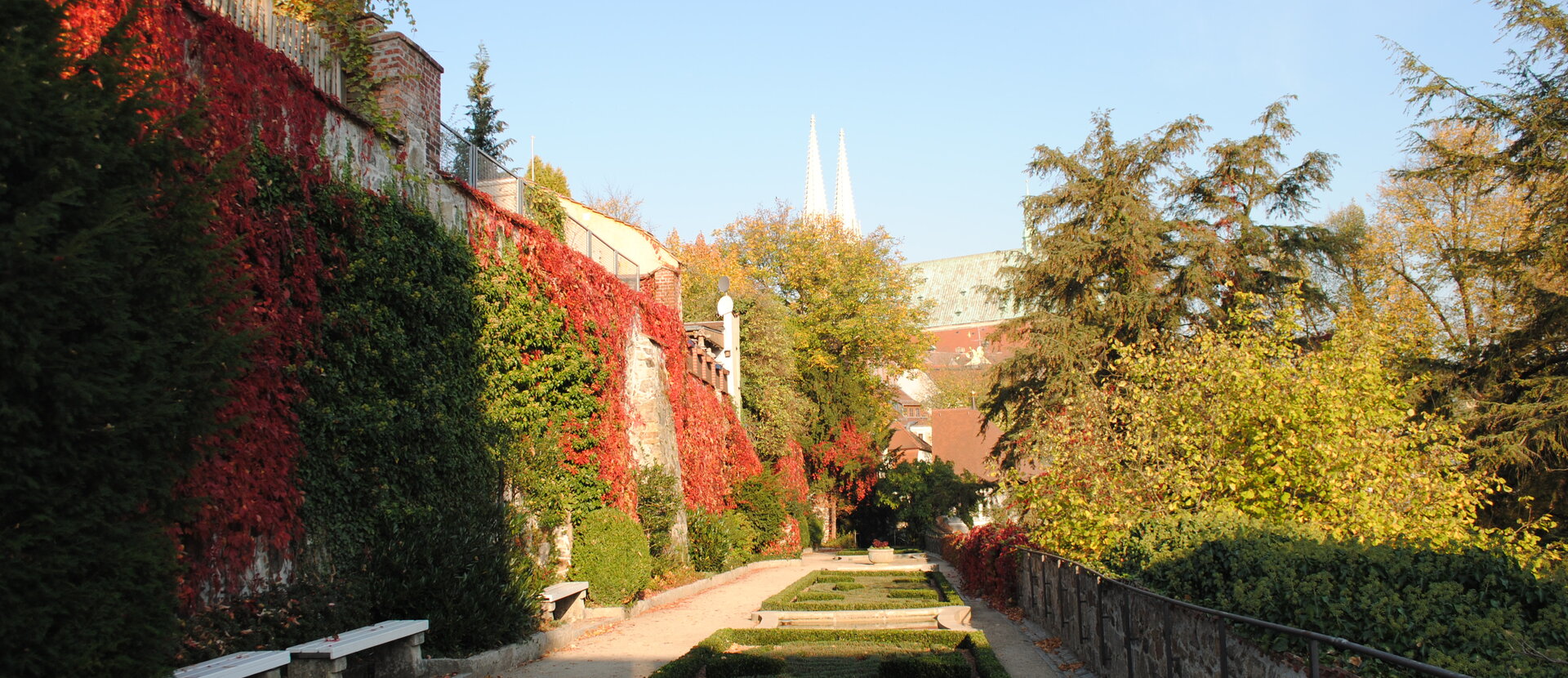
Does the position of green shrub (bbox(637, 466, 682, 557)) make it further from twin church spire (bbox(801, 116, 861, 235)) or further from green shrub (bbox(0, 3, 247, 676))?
twin church spire (bbox(801, 116, 861, 235))

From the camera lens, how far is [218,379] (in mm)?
5285

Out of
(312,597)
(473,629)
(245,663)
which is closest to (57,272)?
(245,663)

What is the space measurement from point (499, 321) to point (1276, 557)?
945 centimetres

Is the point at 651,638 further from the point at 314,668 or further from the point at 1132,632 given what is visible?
the point at 1132,632

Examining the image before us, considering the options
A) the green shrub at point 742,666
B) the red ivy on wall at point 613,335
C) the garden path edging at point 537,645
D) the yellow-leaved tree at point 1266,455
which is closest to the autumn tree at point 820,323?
the red ivy on wall at point 613,335

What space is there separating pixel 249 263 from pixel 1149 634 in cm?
785

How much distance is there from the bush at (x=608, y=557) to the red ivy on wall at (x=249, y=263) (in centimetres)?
→ 581

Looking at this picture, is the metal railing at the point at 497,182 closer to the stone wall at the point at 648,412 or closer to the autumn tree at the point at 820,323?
the stone wall at the point at 648,412

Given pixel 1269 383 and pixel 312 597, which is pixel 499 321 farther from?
pixel 1269 383

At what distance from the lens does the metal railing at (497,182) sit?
1359 cm

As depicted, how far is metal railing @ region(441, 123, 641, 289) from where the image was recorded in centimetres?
1359

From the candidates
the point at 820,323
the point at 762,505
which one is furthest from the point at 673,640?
the point at 820,323

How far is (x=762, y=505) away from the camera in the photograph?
27.4 metres

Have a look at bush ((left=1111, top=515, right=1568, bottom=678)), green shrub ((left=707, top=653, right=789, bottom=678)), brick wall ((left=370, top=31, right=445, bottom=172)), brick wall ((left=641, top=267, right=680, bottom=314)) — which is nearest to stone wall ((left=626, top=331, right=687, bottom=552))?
brick wall ((left=641, top=267, right=680, bottom=314))
